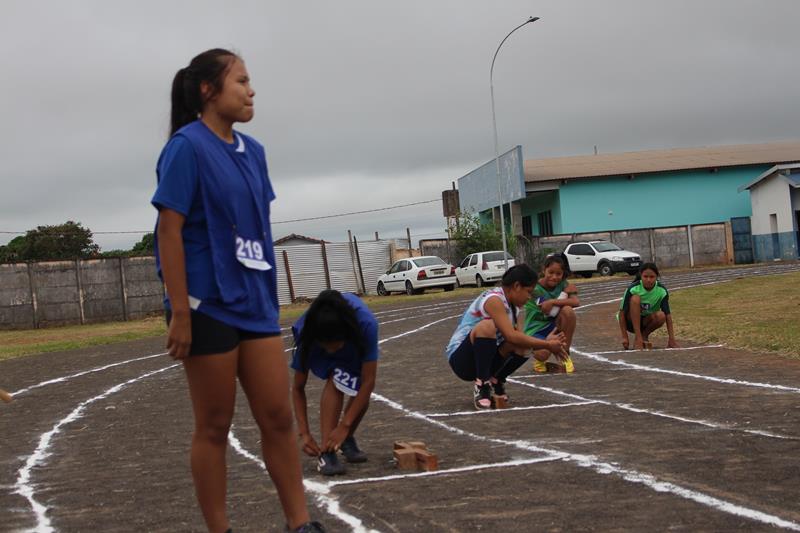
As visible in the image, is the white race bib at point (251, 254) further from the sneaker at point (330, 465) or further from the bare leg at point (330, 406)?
the bare leg at point (330, 406)

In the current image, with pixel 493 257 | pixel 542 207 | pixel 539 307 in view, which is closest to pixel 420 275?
pixel 493 257

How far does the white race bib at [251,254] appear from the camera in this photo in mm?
3971

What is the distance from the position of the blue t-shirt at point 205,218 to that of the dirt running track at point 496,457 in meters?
1.37

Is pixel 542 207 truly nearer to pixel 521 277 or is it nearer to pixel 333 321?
pixel 521 277

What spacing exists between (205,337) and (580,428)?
413 cm

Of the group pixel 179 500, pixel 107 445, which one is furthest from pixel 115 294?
pixel 179 500

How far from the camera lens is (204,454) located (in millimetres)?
4086

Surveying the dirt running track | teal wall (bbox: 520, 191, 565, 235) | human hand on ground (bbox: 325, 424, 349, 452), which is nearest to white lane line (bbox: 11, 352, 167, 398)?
the dirt running track

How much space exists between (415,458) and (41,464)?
9.60ft

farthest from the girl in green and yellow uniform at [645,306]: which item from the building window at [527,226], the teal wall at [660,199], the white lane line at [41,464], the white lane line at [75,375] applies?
the building window at [527,226]

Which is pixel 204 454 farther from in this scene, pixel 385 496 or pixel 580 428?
pixel 580 428

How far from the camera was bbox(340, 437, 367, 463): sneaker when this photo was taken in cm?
655

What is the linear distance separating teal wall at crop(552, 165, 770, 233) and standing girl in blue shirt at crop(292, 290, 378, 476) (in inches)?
1914

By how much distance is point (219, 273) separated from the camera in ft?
12.8
